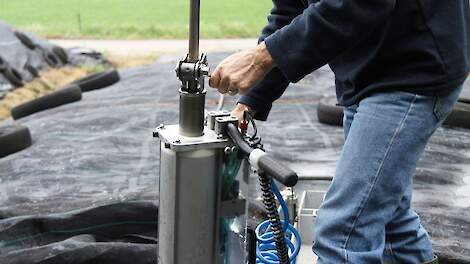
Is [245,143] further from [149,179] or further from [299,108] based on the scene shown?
[299,108]

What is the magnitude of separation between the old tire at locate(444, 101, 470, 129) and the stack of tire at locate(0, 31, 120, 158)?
2.74 meters

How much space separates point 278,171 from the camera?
5.06 ft

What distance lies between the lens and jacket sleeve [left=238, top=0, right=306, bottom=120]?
217 centimetres

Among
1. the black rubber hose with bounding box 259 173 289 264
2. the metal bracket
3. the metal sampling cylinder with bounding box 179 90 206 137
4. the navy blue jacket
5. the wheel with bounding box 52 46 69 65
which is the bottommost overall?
the wheel with bounding box 52 46 69 65

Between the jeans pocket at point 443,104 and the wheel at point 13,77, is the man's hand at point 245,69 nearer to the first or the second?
the jeans pocket at point 443,104

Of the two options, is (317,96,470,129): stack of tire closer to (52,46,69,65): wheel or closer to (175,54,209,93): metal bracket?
(175,54,209,93): metal bracket

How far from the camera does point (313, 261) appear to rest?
99.7 inches

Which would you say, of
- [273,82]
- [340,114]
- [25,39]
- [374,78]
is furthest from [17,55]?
[374,78]

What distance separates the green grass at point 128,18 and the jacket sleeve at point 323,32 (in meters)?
12.5

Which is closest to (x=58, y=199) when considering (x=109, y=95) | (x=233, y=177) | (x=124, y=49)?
(x=233, y=177)

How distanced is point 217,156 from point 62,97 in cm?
425

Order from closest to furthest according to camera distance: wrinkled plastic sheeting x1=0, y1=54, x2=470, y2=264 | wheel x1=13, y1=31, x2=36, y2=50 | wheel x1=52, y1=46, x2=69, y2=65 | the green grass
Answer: wrinkled plastic sheeting x1=0, y1=54, x2=470, y2=264, wheel x1=13, y1=31, x2=36, y2=50, wheel x1=52, y1=46, x2=69, y2=65, the green grass

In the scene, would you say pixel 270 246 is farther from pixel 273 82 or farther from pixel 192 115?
pixel 192 115

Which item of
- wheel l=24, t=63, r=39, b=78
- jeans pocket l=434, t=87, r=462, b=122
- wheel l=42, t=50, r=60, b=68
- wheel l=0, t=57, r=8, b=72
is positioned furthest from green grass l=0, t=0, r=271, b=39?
jeans pocket l=434, t=87, r=462, b=122
